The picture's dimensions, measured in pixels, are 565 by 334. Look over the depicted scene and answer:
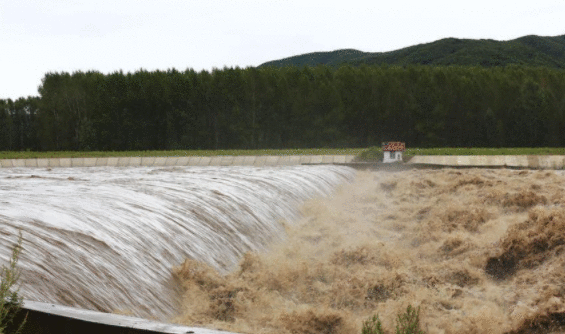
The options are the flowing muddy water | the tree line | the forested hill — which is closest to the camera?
the flowing muddy water

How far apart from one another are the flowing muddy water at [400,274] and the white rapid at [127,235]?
0.94 feet

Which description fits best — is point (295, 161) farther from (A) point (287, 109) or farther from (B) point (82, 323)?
(A) point (287, 109)

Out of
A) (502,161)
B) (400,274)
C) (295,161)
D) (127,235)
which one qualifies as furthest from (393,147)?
(127,235)

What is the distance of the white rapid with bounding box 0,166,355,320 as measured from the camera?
4.61 metres

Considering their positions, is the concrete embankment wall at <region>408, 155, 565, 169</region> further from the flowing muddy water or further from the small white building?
the flowing muddy water

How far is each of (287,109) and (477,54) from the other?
102442 mm

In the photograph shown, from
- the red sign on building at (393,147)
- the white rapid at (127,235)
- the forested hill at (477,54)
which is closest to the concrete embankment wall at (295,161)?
the red sign on building at (393,147)

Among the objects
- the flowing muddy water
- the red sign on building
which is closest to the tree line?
the red sign on building

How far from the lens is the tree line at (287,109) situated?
171ft

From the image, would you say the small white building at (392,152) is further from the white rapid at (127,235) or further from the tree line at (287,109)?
the tree line at (287,109)

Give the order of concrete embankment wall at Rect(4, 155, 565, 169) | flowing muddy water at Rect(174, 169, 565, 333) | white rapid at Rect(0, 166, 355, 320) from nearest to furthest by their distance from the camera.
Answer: white rapid at Rect(0, 166, 355, 320) < flowing muddy water at Rect(174, 169, 565, 333) < concrete embankment wall at Rect(4, 155, 565, 169)

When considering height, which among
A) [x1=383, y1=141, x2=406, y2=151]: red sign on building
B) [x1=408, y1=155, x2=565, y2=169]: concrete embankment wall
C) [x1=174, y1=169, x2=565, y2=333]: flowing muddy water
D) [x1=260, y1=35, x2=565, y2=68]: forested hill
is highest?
[x1=260, y1=35, x2=565, y2=68]: forested hill

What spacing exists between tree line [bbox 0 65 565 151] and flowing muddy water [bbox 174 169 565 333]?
133ft

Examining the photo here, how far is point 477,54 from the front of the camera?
476 ft
